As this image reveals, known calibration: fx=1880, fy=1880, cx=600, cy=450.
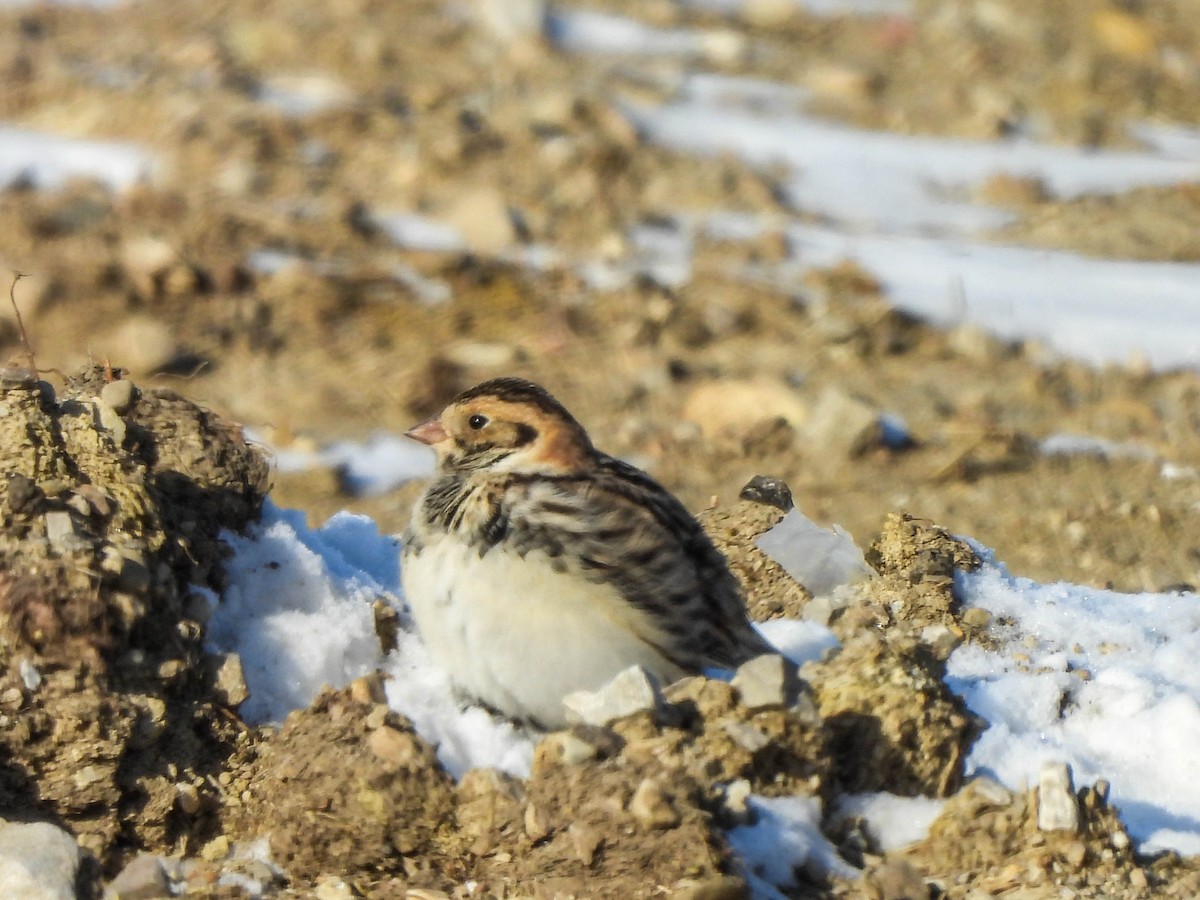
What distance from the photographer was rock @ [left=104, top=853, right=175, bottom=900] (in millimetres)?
3586

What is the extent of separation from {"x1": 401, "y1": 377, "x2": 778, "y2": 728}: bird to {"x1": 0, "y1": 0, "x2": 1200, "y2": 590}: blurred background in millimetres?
2786

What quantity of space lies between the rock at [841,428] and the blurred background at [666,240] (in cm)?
2

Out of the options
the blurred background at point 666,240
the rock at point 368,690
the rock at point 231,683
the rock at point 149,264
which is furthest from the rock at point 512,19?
the rock at point 368,690

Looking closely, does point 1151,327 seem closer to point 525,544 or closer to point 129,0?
point 525,544

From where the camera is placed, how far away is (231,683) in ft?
13.2

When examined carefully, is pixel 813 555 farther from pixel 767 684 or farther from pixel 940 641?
pixel 767 684

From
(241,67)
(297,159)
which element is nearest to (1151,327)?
(297,159)

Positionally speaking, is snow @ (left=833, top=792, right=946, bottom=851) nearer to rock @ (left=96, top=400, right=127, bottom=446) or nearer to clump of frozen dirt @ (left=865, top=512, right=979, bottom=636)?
clump of frozen dirt @ (left=865, top=512, right=979, bottom=636)

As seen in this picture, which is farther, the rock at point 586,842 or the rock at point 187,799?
the rock at point 187,799

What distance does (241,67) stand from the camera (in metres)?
12.0

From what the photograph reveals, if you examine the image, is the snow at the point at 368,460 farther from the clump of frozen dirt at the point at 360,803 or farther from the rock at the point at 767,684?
the rock at the point at 767,684

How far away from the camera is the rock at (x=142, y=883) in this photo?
141 inches

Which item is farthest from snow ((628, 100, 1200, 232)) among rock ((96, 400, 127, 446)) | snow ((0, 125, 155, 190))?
rock ((96, 400, 127, 446))

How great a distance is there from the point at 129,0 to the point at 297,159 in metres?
3.94
